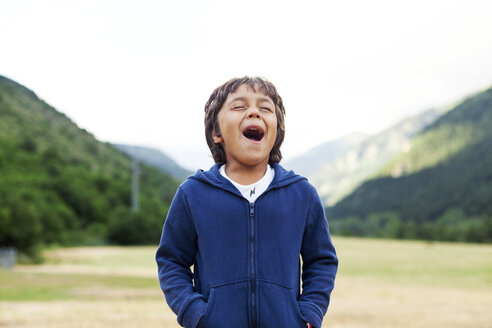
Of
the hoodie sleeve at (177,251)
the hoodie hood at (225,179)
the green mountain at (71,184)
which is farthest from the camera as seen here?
the green mountain at (71,184)

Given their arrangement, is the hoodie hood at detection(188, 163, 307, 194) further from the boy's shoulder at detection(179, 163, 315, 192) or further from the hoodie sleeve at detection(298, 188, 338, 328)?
the hoodie sleeve at detection(298, 188, 338, 328)

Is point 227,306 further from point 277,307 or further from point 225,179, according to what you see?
point 225,179

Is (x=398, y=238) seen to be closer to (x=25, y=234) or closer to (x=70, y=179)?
(x=70, y=179)

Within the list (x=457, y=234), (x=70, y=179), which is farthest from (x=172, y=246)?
(x=457, y=234)

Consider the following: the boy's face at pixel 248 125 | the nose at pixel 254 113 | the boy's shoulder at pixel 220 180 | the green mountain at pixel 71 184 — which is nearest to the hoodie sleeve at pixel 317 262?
the boy's shoulder at pixel 220 180

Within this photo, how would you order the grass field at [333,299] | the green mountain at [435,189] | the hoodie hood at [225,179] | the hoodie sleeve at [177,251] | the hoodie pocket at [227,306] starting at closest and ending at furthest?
the hoodie pocket at [227,306] → the hoodie sleeve at [177,251] → the hoodie hood at [225,179] → the grass field at [333,299] → the green mountain at [435,189]

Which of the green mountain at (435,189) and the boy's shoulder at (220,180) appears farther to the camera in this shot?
the green mountain at (435,189)

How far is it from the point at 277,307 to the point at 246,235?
38cm

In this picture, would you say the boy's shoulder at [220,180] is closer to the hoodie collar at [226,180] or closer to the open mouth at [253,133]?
the hoodie collar at [226,180]

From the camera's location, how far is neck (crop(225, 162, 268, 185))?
3.06m

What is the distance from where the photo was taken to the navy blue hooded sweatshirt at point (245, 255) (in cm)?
277

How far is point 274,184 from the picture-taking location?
301 centimetres

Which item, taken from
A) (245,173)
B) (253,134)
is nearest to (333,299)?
(245,173)

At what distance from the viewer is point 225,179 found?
3010 millimetres
